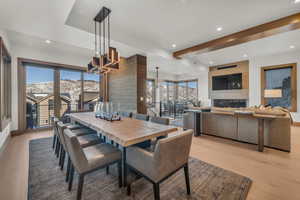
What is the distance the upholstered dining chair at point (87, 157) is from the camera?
1.44 m

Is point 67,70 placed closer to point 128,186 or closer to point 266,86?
point 128,186

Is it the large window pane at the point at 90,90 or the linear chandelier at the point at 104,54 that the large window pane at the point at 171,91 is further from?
the linear chandelier at the point at 104,54

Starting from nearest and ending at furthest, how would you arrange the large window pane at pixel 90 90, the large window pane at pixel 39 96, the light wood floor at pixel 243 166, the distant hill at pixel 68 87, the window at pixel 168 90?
the light wood floor at pixel 243 166
the large window pane at pixel 39 96
the distant hill at pixel 68 87
the large window pane at pixel 90 90
the window at pixel 168 90

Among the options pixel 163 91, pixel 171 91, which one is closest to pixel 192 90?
pixel 171 91

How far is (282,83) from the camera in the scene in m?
5.75

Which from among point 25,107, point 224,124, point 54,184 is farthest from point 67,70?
point 224,124

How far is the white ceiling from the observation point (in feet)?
8.16

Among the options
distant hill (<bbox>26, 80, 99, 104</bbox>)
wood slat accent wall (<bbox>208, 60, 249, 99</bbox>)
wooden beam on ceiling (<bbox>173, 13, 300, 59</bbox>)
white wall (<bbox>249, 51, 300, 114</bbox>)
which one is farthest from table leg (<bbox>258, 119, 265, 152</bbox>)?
distant hill (<bbox>26, 80, 99, 104</bbox>)

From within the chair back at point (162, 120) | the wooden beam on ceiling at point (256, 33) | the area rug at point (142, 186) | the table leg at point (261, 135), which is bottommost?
the area rug at point (142, 186)

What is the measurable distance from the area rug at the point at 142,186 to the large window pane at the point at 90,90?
3.75 metres

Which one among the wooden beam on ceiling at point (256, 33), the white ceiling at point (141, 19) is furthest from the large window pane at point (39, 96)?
the wooden beam on ceiling at point (256, 33)

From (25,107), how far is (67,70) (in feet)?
6.12

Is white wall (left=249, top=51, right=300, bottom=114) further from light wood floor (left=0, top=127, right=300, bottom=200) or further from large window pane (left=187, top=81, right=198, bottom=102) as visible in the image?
large window pane (left=187, top=81, right=198, bottom=102)

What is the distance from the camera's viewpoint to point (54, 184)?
190 centimetres
